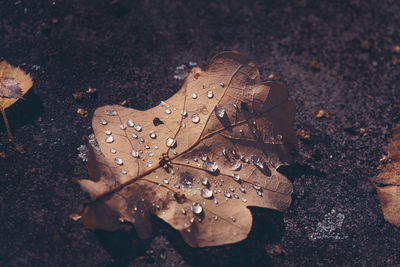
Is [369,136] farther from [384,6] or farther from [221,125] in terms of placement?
[221,125]

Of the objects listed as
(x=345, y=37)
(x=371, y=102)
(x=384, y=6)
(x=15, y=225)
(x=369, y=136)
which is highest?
(x=384, y=6)

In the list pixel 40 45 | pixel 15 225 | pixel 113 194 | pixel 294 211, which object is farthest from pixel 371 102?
pixel 15 225

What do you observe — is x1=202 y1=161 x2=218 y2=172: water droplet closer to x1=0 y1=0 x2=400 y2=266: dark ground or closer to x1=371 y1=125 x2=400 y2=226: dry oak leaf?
x1=0 y1=0 x2=400 y2=266: dark ground

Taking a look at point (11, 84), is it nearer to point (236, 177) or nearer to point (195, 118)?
point (195, 118)

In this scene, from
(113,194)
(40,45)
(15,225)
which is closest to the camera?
(113,194)

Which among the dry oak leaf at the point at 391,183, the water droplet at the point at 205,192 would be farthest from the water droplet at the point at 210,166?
the dry oak leaf at the point at 391,183

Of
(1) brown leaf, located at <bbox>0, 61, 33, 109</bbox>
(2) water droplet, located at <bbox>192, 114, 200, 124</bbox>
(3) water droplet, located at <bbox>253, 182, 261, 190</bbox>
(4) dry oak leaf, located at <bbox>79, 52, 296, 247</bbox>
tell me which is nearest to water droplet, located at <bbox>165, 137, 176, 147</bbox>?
(4) dry oak leaf, located at <bbox>79, 52, 296, 247</bbox>

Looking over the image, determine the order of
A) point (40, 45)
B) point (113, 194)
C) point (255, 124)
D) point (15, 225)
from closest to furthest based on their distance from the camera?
point (113, 194)
point (255, 124)
point (15, 225)
point (40, 45)
